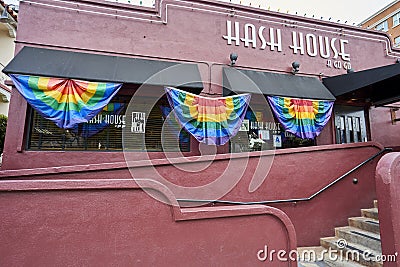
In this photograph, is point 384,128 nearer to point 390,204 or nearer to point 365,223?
point 365,223

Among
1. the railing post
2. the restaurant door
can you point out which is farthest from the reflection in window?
the railing post

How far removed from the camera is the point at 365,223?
4785 mm

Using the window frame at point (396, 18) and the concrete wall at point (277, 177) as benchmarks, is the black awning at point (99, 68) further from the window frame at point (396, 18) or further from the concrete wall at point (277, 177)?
the window frame at point (396, 18)

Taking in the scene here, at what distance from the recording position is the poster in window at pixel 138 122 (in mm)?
6211

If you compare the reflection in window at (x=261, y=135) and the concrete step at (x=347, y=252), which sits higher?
the reflection in window at (x=261, y=135)

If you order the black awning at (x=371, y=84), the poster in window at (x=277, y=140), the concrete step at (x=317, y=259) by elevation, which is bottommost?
the concrete step at (x=317, y=259)

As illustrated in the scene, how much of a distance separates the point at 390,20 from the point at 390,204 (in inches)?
1526

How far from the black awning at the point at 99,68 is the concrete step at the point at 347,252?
4327 mm

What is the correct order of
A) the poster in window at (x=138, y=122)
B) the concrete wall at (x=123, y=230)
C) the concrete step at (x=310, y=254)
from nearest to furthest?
the concrete wall at (x=123, y=230)
the concrete step at (x=310, y=254)
the poster in window at (x=138, y=122)

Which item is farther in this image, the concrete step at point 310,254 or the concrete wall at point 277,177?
the concrete wall at point 277,177

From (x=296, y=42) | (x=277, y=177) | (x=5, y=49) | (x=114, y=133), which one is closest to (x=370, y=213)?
(x=277, y=177)

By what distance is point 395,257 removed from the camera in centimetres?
330

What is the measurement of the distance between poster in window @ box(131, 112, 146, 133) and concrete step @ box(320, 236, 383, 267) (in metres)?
4.77

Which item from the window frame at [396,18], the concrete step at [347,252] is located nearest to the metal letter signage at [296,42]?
the concrete step at [347,252]
